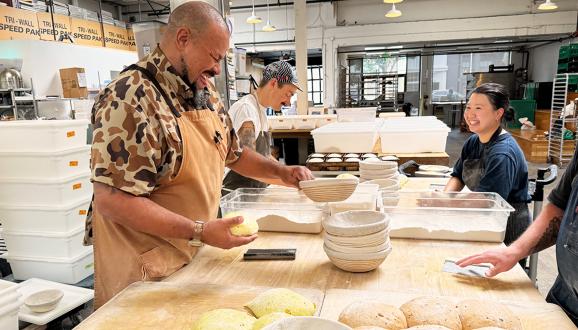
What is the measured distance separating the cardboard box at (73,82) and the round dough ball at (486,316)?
24.6 ft

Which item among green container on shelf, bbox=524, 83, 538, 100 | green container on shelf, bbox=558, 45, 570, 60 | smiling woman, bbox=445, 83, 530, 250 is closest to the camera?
smiling woman, bbox=445, 83, 530, 250

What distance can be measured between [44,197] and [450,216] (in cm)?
325

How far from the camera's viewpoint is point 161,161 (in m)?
1.29

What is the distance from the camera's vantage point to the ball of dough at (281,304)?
97cm

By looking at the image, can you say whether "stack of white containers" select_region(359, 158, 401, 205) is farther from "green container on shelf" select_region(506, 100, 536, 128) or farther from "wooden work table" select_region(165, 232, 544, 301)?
"green container on shelf" select_region(506, 100, 536, 128)

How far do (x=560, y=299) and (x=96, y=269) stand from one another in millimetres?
1642

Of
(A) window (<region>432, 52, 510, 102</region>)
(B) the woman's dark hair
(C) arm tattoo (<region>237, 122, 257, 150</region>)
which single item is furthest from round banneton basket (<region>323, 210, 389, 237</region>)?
(A) window (<region>432, 52, 510, 102</region>)

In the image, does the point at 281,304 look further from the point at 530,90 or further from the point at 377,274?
the point at 530,90

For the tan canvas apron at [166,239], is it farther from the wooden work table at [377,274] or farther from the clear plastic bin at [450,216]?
the clear plastic bin at [450,216]

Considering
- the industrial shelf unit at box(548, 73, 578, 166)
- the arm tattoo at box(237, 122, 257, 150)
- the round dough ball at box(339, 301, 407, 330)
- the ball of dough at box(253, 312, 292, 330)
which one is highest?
the arm tattoo at box(237, 122, 257, 150)

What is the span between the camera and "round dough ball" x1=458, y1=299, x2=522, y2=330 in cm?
88

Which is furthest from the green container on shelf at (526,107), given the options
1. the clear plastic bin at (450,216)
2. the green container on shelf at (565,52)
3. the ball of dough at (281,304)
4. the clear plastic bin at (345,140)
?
the ball of dough at (281,304)

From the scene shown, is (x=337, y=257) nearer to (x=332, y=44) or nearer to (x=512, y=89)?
(x=332, y=44)

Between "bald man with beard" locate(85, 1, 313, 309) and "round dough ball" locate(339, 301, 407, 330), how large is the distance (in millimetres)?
434
